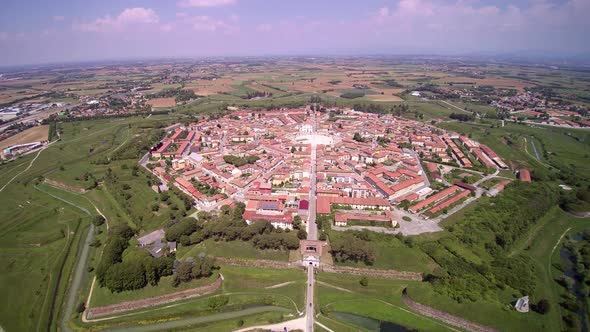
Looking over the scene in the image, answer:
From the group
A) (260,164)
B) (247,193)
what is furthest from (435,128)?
(247,193)

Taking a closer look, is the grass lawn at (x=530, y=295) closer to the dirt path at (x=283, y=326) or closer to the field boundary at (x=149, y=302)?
the dirt path at (x=283, y=326)

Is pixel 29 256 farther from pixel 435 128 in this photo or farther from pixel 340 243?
pixel 435 128

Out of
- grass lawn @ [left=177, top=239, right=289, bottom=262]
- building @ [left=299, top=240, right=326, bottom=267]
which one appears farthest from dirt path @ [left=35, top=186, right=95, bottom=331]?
building @ [left=299, top=240, right=326, bottom=267]

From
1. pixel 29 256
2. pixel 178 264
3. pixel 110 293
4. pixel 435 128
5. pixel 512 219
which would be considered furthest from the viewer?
pixel 435 128

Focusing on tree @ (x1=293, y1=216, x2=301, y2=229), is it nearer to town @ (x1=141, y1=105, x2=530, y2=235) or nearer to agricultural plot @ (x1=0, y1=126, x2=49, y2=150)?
town @ (x1=141, y1=105, x2=530, y2=235)

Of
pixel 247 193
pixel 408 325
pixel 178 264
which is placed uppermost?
pixel 247 193
